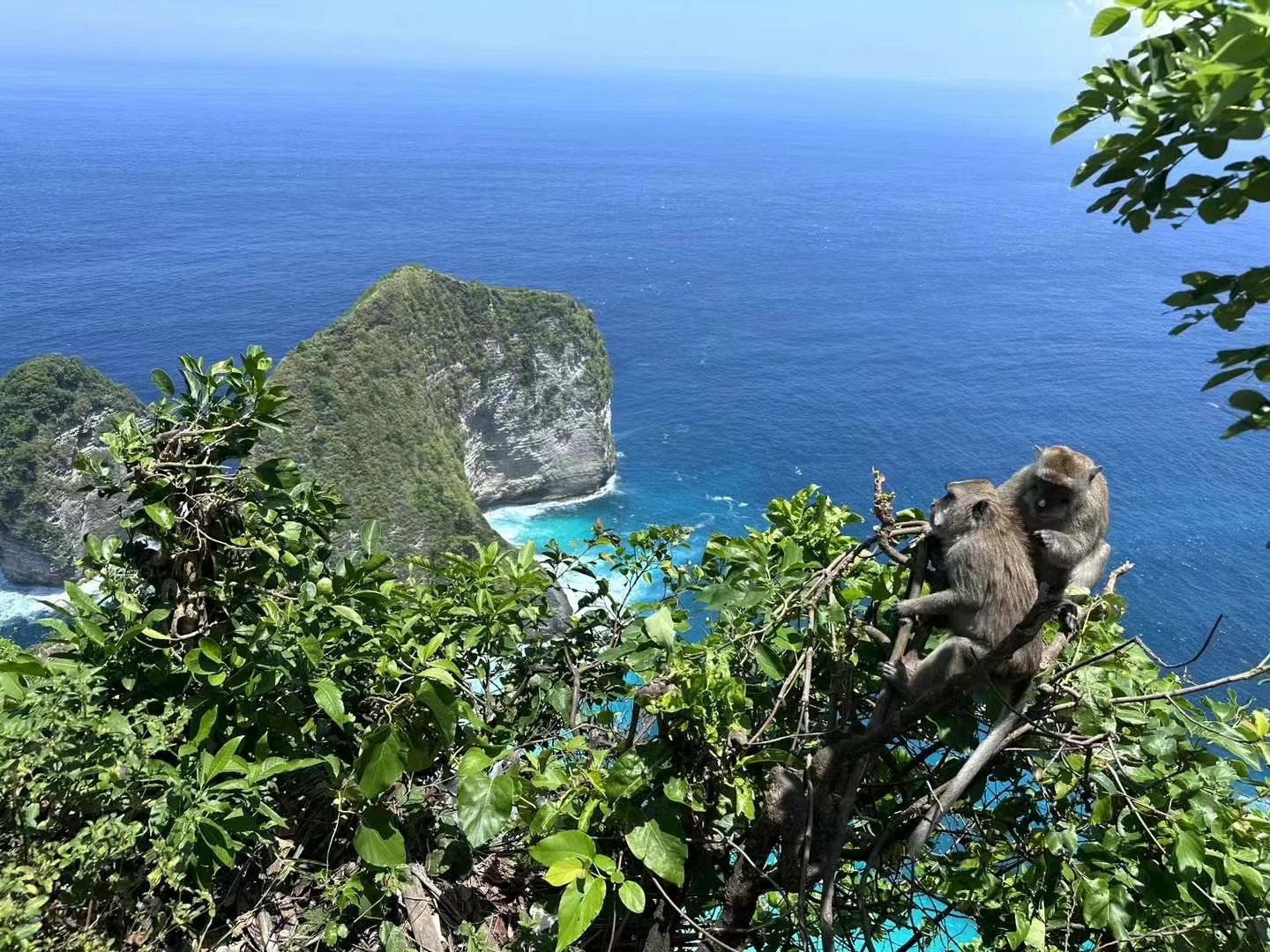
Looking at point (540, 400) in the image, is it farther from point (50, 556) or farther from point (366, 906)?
point (366, 906)

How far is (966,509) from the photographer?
13.3 feet

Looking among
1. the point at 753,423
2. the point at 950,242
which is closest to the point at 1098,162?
the point at 753,423

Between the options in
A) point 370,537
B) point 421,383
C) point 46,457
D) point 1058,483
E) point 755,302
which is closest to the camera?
point 370,537

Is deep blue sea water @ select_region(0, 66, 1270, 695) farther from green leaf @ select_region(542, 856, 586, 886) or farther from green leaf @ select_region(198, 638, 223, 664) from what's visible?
green leaf @ select_region(198, 638, 223, 664)

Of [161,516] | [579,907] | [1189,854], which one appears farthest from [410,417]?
[1189,854]

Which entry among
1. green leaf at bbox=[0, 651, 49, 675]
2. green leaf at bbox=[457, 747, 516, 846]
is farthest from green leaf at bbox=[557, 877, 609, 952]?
green leaf at bbox=[0, 651, 49, 675]

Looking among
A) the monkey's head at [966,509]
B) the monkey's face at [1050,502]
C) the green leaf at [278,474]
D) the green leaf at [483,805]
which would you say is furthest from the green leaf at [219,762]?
the monkey's face at [1050,502]

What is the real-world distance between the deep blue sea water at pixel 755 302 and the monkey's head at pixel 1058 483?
24594 millimetres

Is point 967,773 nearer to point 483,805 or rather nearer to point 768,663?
point 768,663

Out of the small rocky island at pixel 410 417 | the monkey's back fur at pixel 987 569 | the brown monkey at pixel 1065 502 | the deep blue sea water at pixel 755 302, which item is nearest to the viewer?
the monkey's back fur at pixel 987 569

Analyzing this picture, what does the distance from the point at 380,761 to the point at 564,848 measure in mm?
832

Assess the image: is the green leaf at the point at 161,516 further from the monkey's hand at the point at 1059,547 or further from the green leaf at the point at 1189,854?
the monkey's hand at the point at 1059,547

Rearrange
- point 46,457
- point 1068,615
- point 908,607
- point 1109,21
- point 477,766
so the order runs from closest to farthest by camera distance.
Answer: point 1109,21 < point 477,766 < point 908,607 < point 1068,615 < point 46,457

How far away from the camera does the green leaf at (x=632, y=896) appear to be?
8.20ft
